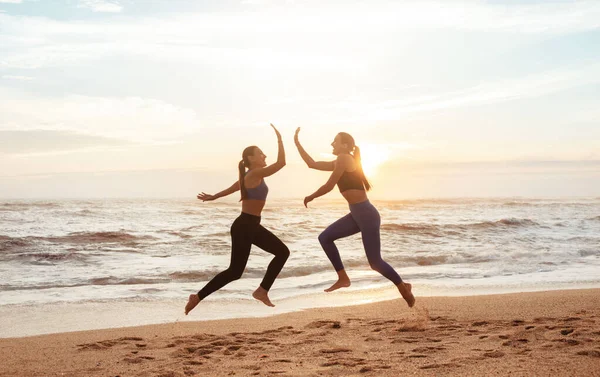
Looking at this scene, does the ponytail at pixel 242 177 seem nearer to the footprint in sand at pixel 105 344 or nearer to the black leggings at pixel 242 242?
the black leggings at pixel 242 242

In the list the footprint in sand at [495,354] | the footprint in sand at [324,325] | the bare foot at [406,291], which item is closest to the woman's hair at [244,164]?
the bare foot at [406,291]

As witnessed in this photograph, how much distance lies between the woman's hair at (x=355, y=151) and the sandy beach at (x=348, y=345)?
1985mm

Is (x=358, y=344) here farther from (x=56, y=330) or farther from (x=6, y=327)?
(x=6, y=327)

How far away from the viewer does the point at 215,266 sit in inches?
658

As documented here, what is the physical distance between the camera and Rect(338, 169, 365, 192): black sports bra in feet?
24.9

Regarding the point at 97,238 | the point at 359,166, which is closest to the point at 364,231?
the point at 359,166

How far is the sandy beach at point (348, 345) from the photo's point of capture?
657cm

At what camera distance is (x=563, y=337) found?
750 centimetres

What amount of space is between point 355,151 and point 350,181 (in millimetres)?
377

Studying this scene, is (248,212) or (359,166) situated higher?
(359,166)

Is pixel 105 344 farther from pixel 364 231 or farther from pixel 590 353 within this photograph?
pixel 590 353

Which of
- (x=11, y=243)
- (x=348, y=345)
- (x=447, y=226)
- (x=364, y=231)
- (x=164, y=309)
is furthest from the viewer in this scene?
(x=447, y=226)

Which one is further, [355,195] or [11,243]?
[11,243]

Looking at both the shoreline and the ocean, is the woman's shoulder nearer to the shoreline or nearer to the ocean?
the shoreline
